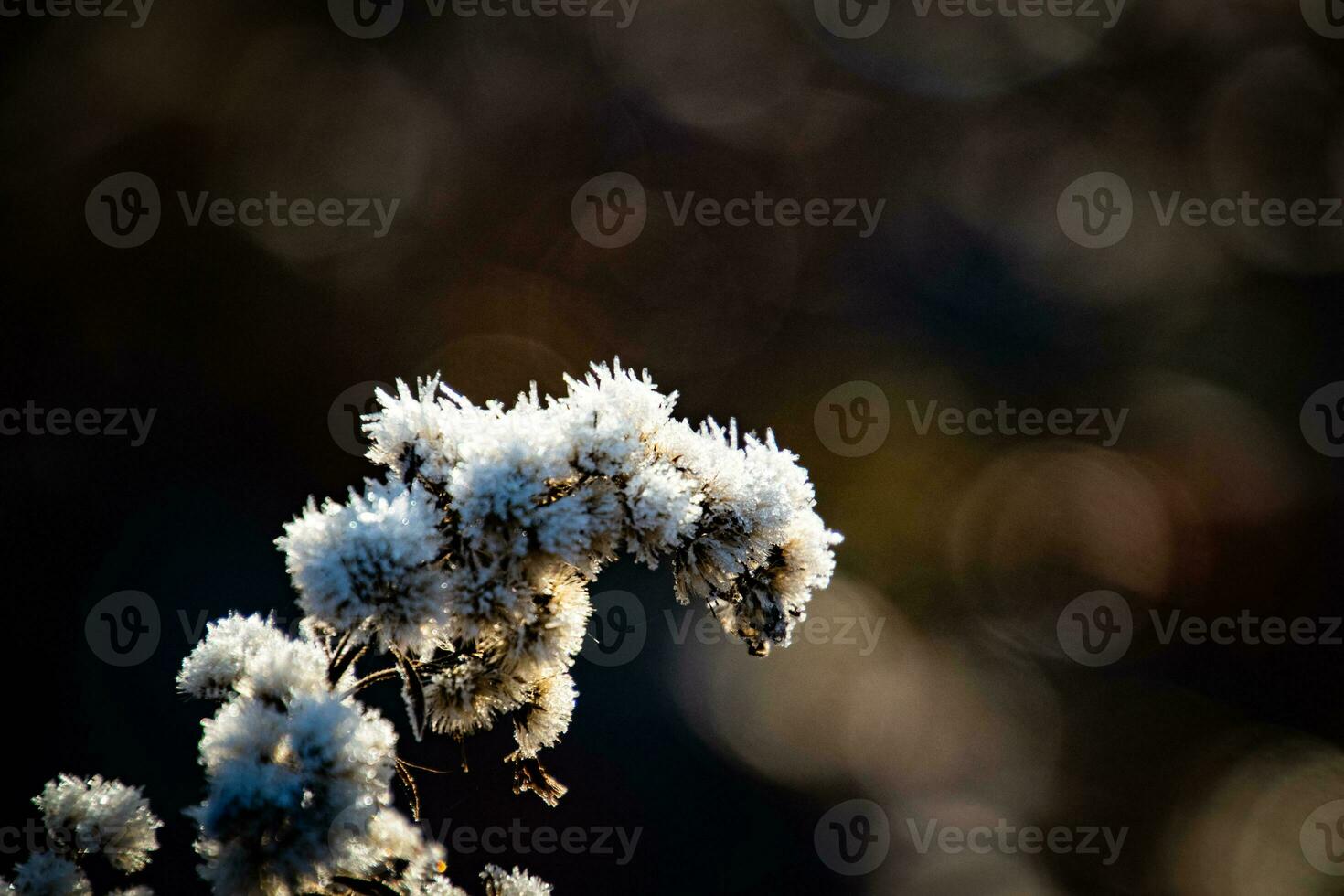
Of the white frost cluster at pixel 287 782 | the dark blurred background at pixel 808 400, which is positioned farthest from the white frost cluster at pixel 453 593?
the dark blurred background at pixel 808 400

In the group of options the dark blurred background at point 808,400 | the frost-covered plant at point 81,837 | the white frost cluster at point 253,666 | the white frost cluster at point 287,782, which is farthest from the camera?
the dark blurred background at point 808,400

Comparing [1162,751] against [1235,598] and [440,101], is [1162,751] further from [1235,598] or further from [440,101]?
[440,101]

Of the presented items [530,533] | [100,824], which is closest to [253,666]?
[530,533]

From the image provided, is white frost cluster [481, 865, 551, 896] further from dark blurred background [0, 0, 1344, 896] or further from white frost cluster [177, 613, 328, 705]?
dark blurred background [0, 0, 1344, 896]

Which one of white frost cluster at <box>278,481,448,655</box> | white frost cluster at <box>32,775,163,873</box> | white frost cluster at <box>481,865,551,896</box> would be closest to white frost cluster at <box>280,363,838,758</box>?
white frost cluster at <box>278,481,448,655</box>

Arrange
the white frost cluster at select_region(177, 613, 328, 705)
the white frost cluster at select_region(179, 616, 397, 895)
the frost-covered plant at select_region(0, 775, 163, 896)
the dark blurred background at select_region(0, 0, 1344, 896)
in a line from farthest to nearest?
the dark blurred background at select_region(0, 0, 1344, 896) < the frost-covered plant at select_region(0, 775, 163, 896) < the white frost cluster at select_region(177, 613, 328, 705) < the white frost cluster at select_region(179, 616, 397, 895)

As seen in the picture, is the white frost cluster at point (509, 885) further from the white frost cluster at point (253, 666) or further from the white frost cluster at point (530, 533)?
the white frost cluster at point (253, 666)

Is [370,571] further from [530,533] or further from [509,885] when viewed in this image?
[509,885]

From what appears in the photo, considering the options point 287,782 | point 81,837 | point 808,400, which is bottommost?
point 81,837
